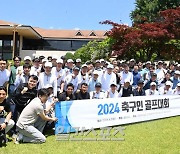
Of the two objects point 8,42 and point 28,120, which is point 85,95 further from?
point 8,42

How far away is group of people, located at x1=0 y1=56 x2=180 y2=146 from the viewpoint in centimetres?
700

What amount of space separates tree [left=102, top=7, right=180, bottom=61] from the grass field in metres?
9.98

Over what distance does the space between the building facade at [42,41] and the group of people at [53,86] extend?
23197 mm

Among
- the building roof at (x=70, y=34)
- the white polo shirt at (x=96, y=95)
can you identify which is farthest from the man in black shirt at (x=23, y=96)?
the building roof at (x=70, y=34)

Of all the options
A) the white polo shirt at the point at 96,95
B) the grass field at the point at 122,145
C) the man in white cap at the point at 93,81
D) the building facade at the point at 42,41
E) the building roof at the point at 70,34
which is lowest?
the grass field at the point at 122,145

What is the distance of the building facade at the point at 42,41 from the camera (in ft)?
116

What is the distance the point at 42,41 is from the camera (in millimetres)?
40594

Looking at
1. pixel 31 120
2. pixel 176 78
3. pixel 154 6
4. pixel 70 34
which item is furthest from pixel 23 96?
pixel 70 34

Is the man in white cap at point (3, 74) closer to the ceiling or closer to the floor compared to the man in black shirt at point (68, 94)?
closer to the ceiling

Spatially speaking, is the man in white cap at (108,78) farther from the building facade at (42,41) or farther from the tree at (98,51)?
the building facade at (42,41)

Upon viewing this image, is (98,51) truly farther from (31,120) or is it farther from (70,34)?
(70,34)

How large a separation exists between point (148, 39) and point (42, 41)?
24.6 meters

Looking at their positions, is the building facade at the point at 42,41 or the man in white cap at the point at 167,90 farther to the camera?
the building facade at the point at 42,41

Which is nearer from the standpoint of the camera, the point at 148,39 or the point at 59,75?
the point at 59,75
